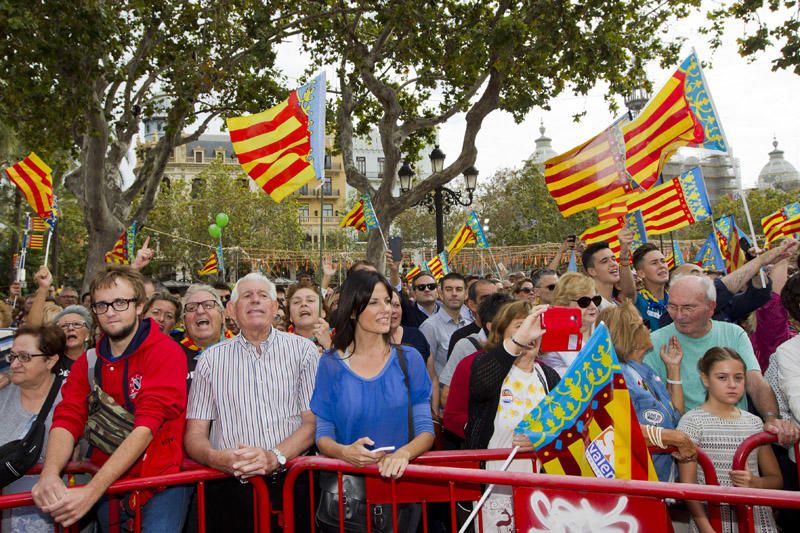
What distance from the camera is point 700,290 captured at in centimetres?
419

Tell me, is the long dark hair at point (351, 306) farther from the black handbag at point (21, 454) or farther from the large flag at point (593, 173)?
the large flag at point (593, 173)

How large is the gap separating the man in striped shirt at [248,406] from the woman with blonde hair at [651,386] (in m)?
1.75

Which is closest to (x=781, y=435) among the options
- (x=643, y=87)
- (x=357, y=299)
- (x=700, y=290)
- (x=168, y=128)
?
(x=700, y=290)

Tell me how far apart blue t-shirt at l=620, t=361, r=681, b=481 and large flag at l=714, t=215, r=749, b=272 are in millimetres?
5354

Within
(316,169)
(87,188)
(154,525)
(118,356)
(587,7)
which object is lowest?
(154,525)

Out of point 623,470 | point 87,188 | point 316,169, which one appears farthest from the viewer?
point 87,188

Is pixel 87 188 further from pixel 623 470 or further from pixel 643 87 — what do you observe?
pixel 623 470

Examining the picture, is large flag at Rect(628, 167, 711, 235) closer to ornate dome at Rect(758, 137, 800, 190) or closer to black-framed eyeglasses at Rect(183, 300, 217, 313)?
black-framed eyeglasses at Rect(183, 300, 217, 313)

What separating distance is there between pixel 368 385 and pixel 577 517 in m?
1.17

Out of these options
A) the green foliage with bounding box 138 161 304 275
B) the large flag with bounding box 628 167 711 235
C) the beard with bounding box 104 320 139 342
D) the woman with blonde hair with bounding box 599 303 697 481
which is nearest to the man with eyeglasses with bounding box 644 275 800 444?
the woman with blonde hair with bounding box 599 303 697 481

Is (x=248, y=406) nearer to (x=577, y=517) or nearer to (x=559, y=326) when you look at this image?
(x=559, y=326)

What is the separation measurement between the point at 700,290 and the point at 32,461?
3865 mm

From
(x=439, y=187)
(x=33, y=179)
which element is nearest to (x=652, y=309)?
(x=439, y=187)

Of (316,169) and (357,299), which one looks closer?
(357,299)
